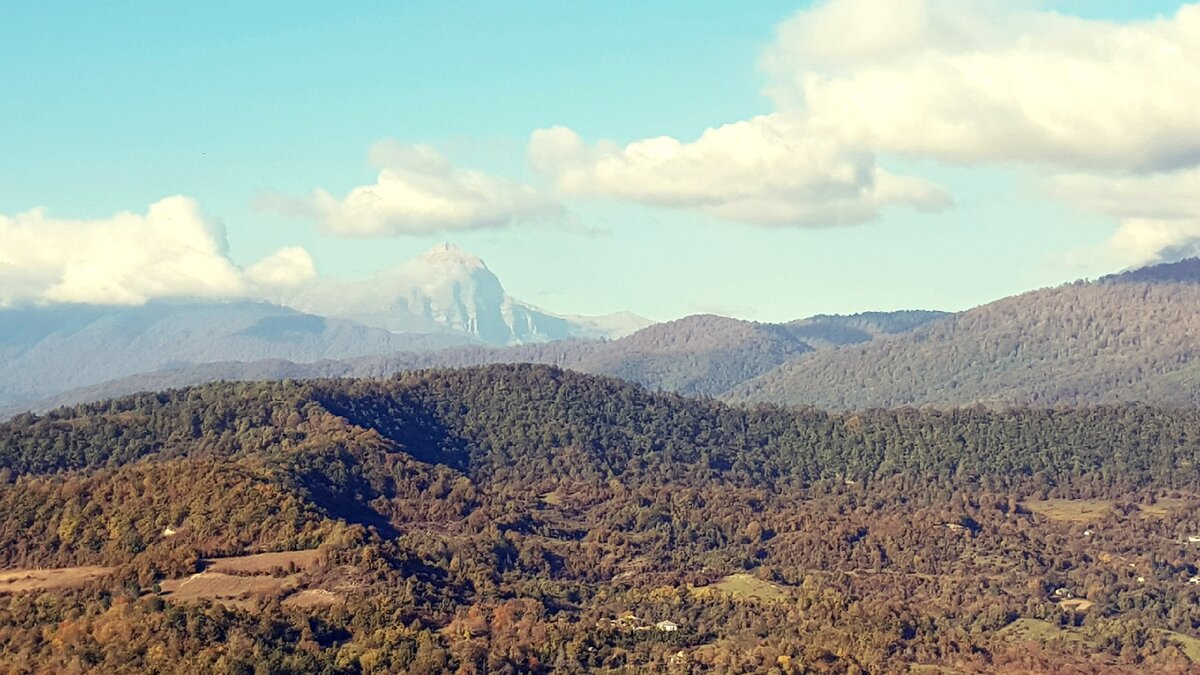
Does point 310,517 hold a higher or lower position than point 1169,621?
higher

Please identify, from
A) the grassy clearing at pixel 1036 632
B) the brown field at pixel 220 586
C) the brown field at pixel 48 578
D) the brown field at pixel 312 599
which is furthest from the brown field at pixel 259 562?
the grassy clearing at pixel 1036 632

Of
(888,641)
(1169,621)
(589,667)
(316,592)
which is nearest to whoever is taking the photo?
(589,667)

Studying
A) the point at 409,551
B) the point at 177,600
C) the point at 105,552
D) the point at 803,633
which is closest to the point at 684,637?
the point at 803,633

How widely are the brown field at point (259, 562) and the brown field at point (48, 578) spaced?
397 inches

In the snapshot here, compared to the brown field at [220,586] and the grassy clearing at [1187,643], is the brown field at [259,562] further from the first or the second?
the grassy clearing at [1187,643]

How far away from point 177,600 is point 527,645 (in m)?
31.9

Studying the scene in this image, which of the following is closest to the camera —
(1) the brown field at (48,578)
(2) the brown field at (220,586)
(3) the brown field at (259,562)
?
(2) the brown field at (220,586)

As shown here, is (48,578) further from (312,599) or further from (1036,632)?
(1036,632)

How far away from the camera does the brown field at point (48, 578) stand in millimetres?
158875

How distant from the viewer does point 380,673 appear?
13200cm

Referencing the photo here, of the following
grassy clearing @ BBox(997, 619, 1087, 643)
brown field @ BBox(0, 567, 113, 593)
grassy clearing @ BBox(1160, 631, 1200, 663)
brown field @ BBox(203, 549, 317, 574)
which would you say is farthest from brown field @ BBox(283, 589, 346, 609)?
grassy clearing @ BBox(1160, 631, 1200, 663)

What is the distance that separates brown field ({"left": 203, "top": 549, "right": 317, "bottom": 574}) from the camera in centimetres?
16275

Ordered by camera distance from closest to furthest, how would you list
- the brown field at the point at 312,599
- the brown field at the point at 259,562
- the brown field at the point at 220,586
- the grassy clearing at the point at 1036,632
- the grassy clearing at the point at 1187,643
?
1. the brown field at the point at 312,599
2. the brown field at the point at 220,586
3. the brown field at the point at 259,562
4. the grassy clearing at the point at 1187,643
5. the grassy clearing at the point at 1036,632

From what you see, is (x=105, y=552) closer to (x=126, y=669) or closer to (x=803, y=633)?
(x=126, y=669)
